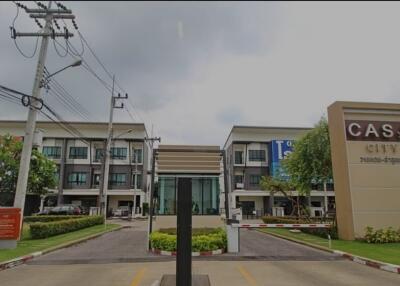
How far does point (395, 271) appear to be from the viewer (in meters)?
9.72

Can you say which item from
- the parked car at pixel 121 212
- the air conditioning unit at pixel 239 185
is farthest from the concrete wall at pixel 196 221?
the air conditioning unit at pixel 239 185

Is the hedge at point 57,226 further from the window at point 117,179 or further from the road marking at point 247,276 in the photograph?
the window at point 117,179

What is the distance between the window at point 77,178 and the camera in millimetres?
51156

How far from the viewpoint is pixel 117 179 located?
171ft

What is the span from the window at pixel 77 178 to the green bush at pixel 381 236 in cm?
4259

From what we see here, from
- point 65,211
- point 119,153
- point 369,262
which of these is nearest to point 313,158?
point 369,262

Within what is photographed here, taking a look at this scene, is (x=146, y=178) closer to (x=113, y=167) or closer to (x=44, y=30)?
(x=113, y=167)

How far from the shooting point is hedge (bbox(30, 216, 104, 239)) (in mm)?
18266

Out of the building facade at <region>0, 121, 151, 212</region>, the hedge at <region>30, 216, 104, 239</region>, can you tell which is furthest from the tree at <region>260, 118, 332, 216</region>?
the building facade at <region>0, 121, 151, 212</region>

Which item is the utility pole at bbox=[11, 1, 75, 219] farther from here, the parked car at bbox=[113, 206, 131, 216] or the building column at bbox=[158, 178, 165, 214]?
the parked car at bbox=[113, 206, 131, 216]

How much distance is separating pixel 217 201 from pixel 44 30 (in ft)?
36.5

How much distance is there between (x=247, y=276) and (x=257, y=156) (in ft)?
144

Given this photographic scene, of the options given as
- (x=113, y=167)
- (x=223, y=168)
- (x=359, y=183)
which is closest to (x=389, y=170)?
(x=359, y=183)

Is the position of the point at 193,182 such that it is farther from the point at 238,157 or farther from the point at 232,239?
the point at 238,157
